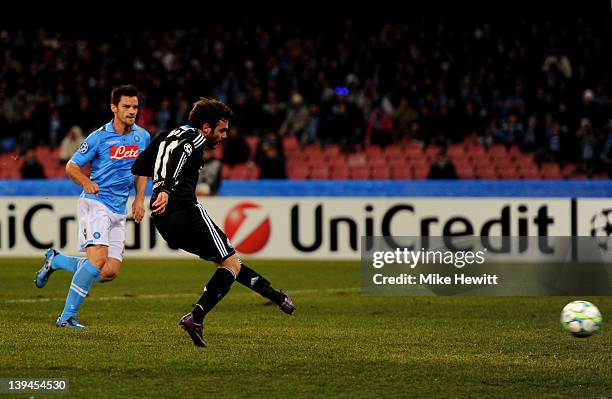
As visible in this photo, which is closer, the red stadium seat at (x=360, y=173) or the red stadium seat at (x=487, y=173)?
the red stadium seat at (x=487, y=173)

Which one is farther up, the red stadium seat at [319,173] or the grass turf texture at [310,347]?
the red stadium seat at [319,173]

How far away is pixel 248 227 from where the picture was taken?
55.6ft

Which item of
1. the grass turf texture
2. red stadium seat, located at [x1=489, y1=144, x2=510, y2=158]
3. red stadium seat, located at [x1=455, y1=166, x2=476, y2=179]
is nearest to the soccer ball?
the grass turf texture

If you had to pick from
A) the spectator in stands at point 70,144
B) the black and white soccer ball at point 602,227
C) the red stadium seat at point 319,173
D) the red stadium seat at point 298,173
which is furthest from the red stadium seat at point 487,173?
the spectator in stands at point 70,144

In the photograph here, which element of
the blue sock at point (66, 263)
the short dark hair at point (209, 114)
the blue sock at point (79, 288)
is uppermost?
the short dark hair at point (209, 114)

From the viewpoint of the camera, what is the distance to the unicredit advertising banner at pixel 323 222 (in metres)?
16.1

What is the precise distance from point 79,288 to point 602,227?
922 cm

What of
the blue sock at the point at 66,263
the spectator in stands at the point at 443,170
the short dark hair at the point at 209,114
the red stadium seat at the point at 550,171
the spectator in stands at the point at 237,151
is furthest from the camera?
the spectator in stands at the point at 237,151

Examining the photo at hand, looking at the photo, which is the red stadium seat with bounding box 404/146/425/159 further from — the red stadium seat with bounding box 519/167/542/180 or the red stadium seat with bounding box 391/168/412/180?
the red stadium seat with bounding box 519/167/542/180

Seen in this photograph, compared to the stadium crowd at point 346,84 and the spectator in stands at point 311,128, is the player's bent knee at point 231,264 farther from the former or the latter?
the spectator in stands at point 311,128

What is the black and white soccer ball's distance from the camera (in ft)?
51.6

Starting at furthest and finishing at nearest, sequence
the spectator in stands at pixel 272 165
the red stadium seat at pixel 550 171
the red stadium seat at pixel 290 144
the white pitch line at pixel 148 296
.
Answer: the red stadium seat at pixel 290 144, the red stadium seat at pixel 550 171, the spectator in stands at pixel 272 165, the white pitch line at pixel 148 296

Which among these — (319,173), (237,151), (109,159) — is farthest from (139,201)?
(319,173)

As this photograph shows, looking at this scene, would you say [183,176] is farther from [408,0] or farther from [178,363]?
[408,0]
